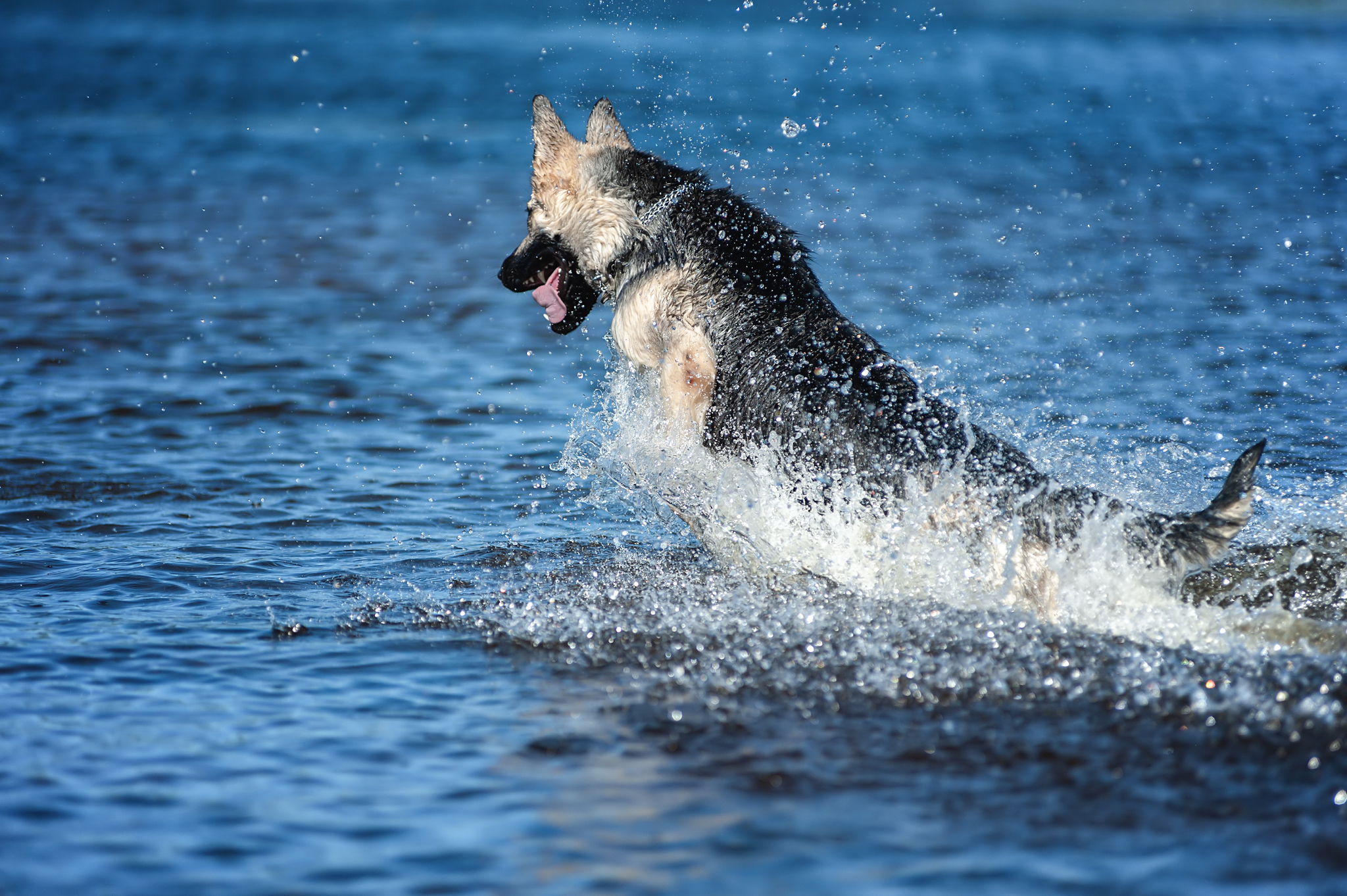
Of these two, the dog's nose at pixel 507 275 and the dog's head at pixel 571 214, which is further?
the dog's nose at pixel 507 275

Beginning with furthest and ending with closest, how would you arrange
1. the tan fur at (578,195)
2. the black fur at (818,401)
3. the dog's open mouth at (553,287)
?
the dog's open mouth at (553,287) < the tan fur at (578,195) < the black fur at (818,401)

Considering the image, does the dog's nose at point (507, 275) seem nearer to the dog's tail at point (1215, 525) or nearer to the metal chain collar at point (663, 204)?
the metal chain collar at point (663, 204)

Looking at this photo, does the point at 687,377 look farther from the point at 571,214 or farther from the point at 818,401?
the point at 571,214

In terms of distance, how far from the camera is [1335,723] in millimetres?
4199

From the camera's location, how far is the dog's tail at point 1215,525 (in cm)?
473

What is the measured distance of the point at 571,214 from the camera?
6.25 metres

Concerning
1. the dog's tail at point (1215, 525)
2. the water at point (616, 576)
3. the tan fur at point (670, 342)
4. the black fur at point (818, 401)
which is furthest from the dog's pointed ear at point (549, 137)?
the dog's tail at point (1215, 525)

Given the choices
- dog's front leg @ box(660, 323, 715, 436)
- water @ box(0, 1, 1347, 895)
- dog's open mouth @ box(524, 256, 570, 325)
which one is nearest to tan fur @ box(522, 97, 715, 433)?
dog's front leg @ box(660, 323, 715, 436)

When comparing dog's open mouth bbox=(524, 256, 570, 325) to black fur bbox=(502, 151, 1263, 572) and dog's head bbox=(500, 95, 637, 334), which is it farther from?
black fur bbox=(502, 151, 1263, 572)

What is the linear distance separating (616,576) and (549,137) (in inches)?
85.7

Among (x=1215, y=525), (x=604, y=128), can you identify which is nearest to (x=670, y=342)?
(x=604, y=128)

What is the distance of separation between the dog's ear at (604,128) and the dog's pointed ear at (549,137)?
0.40 feet

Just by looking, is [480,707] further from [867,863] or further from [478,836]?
[867,863]

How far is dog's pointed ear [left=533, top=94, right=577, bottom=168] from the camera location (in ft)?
20.5
